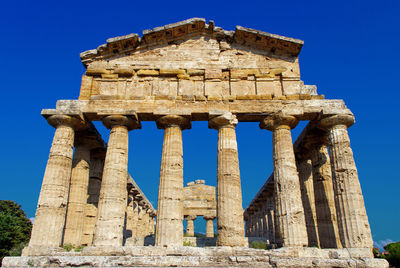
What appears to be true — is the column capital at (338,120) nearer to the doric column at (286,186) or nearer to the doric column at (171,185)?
the doric column at (286,186)

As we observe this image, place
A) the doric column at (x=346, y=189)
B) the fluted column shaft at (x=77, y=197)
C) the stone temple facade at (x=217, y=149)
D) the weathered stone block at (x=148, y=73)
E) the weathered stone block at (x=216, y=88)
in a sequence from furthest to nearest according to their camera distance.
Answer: the fluted column shaft at (x=77, y=197) < the weathered stone block at (x=148, y=73) < the weathered stone block at (x=216, y=88) < the doric column at (x=346, y=189) < the stone temple facade at (x=217, y=149)

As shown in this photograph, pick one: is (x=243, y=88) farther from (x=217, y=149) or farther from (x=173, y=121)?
(x=173, y=121)

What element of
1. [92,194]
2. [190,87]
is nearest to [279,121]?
[190,87]

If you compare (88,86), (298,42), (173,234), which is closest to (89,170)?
(88,86)

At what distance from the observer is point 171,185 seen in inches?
589

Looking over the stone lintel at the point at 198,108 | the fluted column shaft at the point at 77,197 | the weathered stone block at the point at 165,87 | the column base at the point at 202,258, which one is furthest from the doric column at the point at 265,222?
the weathered stone block at the point at 165,87

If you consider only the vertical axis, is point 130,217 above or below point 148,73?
below

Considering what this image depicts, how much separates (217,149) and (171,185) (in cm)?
291

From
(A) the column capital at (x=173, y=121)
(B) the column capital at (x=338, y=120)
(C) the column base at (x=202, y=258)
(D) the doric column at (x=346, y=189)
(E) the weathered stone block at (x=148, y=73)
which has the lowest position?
(C) the column base at (x=202, y=258)

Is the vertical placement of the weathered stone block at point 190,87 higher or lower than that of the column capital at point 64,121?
higher

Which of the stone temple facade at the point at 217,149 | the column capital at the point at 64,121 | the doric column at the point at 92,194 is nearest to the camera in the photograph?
the stone temple facade at the point at 217,149

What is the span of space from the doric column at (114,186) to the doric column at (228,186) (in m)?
4.43

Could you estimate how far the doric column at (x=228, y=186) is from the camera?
13.9 meters

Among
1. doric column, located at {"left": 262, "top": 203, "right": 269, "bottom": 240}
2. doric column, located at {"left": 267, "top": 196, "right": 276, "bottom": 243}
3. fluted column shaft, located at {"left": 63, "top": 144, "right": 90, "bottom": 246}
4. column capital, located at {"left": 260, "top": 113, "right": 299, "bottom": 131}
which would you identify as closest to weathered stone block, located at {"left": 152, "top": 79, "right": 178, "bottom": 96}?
column capital, located at {"left": 260, "top": 113, "right": 299, "bottom": 131}
